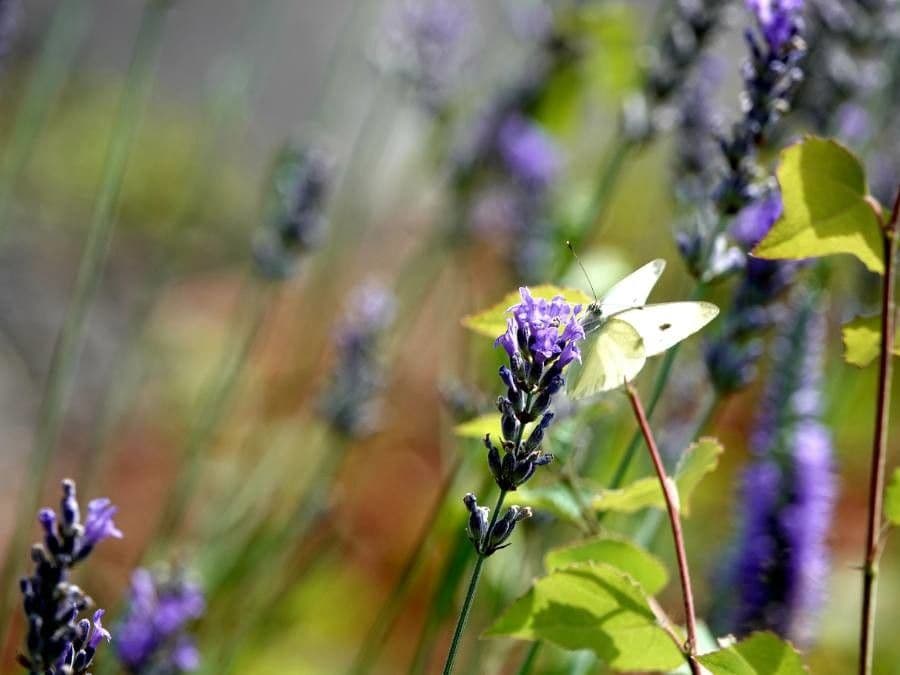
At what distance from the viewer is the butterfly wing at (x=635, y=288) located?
68 cm

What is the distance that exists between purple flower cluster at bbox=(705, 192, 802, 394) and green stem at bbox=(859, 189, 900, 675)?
36 centimetres

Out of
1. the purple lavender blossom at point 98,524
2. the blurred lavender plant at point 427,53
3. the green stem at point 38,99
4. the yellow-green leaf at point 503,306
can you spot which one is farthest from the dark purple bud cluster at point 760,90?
the blurred lavender plant at point 427,53

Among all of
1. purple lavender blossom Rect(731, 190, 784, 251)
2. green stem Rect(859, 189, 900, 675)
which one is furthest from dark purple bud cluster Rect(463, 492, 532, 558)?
purple lavender blossom Rect(731, 190, 784, 251)

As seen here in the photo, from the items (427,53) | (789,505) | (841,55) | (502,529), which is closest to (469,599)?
(502,529)

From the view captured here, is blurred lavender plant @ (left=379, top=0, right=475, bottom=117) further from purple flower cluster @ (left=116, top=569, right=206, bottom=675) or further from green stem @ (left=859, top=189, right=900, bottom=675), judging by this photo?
green stem @ (left=859, top=189, right=900, bottom=675)

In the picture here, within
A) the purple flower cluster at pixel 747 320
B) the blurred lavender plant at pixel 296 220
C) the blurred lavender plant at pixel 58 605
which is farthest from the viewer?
the blurred lavender plant at pixel 296 220

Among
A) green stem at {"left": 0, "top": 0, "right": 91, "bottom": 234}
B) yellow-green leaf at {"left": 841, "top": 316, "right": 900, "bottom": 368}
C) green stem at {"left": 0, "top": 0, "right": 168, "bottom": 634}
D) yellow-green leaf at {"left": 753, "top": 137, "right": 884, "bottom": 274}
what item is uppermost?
green stem at {"left": 0, "top": 0, "right": 91, "bottom": 234}

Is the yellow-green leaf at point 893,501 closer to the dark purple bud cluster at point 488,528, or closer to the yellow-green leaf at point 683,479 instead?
the yellow-green leaf at point 683,479

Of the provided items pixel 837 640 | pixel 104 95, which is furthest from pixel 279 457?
pixel 104 95

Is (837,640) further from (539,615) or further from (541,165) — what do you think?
(539,615)

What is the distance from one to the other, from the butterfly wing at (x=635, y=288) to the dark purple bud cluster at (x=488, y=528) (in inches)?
5.0

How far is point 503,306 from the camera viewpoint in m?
0.72

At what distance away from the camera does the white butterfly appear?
64 centimetres

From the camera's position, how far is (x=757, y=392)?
116 inches
